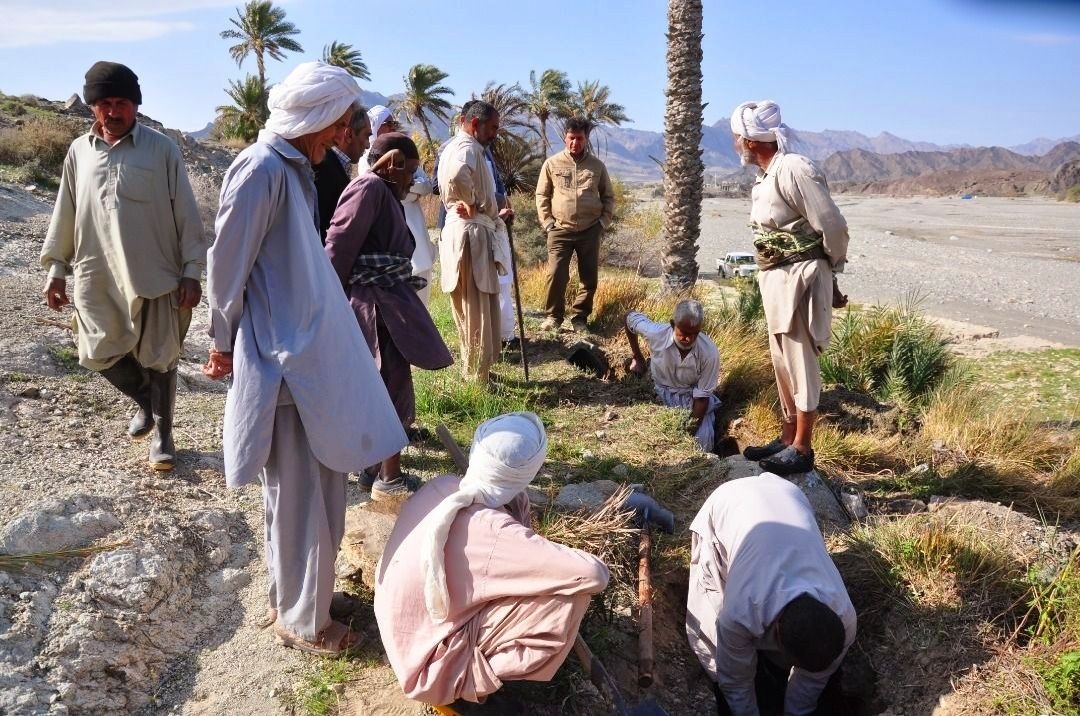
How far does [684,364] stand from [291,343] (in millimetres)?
3488

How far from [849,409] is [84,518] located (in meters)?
4.84

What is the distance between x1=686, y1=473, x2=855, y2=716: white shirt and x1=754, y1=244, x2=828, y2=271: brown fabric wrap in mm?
1338

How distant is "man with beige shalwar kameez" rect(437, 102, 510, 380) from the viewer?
504cm

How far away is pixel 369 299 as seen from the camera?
11.8ft

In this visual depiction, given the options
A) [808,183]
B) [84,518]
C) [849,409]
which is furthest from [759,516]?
[849,409]

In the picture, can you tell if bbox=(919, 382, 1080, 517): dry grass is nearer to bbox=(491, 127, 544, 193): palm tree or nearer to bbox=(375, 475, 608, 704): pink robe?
bbox=(375, 475, 608, 704): pink robe

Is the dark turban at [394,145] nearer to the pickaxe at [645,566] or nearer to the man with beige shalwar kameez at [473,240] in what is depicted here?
the man with beige shalwar kameez at [473,240]

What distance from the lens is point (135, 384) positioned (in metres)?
Result: 3.90

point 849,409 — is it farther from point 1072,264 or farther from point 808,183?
point 1072,264

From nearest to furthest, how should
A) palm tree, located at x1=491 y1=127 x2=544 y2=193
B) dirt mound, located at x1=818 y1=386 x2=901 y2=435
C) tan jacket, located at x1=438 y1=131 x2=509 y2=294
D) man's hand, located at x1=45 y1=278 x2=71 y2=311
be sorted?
man's hand, located at x1=45 y1=278 x2=71 y2=311, tan jacket, located at x1=438 y1=131 x2=509 y2=294, dirt mound, located at x1=818 y1=386 x2=901 y2=435, palm tree, located at x1=491 y1=127 x2=544 y2=193

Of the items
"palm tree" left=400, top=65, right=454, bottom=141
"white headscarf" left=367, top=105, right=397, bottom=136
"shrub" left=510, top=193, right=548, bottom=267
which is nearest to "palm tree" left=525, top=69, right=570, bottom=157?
"palm tree" left=400, top=65, right=454, bottom=141

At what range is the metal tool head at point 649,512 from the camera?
3791 mm

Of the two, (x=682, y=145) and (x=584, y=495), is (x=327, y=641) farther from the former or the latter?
(x=682, y=145)

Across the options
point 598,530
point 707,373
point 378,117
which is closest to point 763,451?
point 707,373
